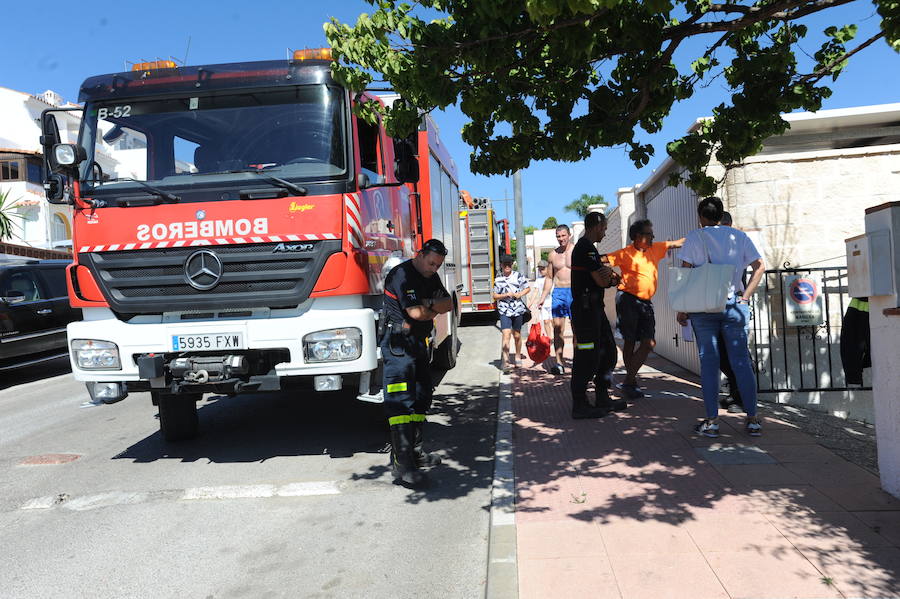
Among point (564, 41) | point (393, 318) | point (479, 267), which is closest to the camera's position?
point (564, 41)

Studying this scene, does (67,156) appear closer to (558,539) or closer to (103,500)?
(103,500)

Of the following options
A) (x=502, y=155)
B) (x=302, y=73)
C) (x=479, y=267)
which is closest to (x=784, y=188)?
(x=502, y=155)

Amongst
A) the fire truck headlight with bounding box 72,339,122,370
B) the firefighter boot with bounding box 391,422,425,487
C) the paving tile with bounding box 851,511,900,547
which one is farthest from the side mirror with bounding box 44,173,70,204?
the paving tile with bounding box 851,511,900,547

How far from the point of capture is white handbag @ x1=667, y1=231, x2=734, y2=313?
511 cm

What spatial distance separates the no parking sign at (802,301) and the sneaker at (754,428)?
1.97m

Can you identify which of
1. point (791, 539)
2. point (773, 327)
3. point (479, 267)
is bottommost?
point (791, 539)

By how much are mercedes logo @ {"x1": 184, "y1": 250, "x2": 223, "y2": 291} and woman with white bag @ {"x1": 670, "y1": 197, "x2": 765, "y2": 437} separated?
3.54m

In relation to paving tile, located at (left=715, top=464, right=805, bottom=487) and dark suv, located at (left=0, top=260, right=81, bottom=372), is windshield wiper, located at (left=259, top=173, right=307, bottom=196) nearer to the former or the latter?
paving tile, located at (left=715, top=464, right=805, bottom=487)

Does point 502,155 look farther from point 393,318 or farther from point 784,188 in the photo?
point 784,188

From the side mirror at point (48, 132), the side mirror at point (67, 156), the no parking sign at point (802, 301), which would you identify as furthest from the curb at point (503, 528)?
the side mirror at point (48, 132)

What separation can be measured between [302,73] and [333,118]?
1.49 ft

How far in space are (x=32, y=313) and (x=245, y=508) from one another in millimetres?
8504

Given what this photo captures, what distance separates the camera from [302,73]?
5.34m

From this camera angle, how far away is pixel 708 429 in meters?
5.35
